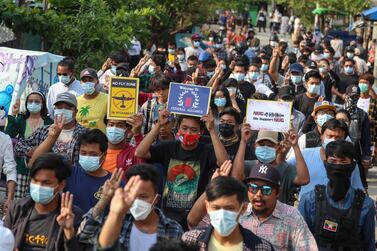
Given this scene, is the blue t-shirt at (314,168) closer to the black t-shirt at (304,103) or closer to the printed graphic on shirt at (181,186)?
the printed graphic on shirt at (181,186)

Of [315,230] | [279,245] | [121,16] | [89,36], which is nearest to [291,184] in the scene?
[315,230]

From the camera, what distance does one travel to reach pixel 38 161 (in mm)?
6906

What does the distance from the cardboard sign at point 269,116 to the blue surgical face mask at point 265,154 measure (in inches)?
25.5

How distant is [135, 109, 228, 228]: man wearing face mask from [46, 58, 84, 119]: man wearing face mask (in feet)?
11.0

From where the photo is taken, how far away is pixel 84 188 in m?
7.75

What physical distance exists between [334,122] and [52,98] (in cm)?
377

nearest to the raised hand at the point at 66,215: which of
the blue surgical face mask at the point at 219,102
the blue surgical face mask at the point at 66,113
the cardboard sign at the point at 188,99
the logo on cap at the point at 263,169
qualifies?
the logo on cap at the point at 263,169

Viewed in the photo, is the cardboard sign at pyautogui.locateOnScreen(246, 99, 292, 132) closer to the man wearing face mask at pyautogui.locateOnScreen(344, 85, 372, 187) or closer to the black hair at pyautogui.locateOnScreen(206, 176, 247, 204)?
the man wearing face mask at pyautogui.locateOnScreen(344, 85, 372, 187)

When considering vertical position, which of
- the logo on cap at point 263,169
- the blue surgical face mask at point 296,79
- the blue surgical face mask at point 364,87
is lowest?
the logo on cap at point 263,169

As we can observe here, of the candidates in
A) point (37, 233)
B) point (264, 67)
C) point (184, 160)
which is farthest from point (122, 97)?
point (264, 67)

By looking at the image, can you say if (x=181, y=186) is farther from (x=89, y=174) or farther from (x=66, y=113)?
(x=66, y=113)

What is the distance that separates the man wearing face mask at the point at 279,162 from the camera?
852 centimetres

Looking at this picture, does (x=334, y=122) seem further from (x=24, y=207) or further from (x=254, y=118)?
(x=24, y=207)

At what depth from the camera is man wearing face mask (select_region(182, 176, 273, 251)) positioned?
6203 mm
